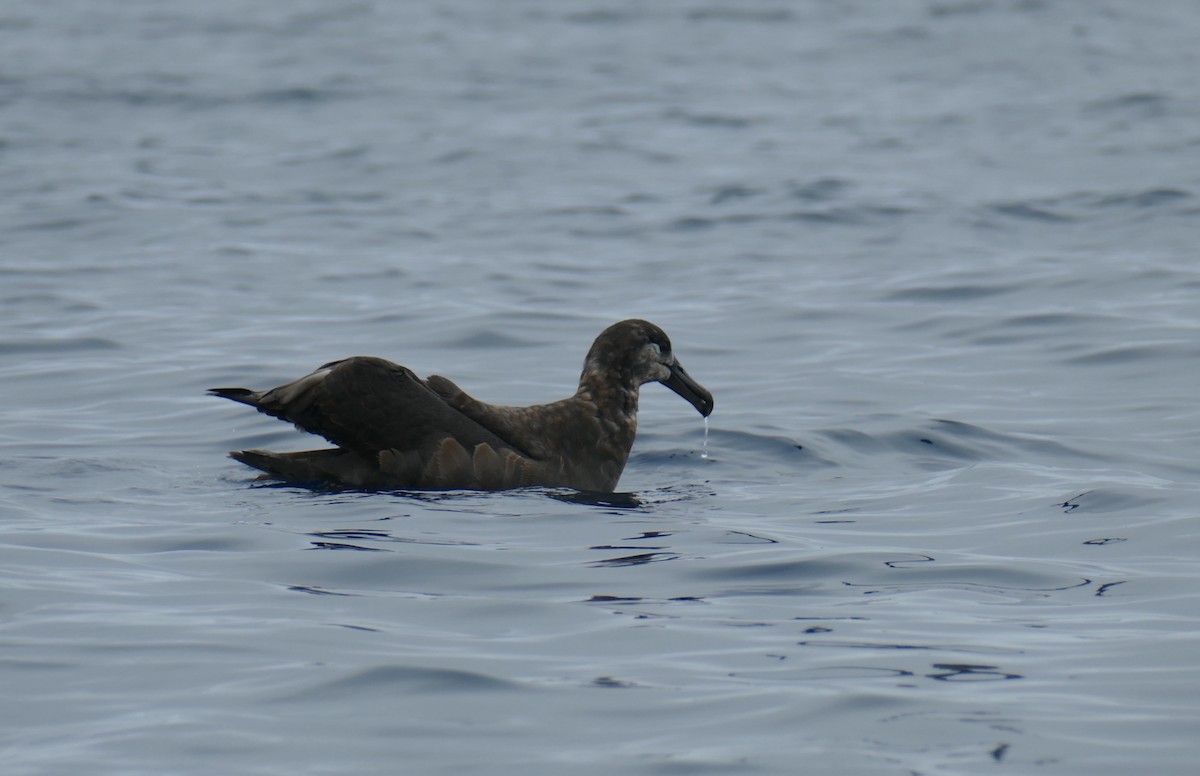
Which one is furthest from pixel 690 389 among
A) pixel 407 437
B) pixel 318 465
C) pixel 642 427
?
pixel 318 465

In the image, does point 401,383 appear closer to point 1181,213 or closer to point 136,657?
point 136,657

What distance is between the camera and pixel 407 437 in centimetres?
1066

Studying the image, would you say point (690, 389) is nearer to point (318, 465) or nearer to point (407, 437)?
point (407, 437)

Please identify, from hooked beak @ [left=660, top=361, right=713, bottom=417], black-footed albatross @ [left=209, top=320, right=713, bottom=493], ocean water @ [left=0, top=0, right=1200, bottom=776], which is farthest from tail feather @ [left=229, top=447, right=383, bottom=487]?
hooked beak @ [left=660, top=361, right=713, bottom=417]

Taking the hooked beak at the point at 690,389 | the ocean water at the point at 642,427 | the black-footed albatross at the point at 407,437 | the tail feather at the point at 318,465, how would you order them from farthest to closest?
the hooked beak at the point at 690,389
the tail feather at the point at 318,465
the black-footed albatross at the point at 407,437
the ocean water at the point at 642,427

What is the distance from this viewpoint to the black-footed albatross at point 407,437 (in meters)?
10.7

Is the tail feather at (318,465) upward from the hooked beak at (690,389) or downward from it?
downward

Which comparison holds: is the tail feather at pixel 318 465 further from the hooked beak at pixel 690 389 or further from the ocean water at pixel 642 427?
the hooked beak at pixel 690 389

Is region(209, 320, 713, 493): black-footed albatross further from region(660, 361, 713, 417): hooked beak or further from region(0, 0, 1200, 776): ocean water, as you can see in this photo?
region(660, 361, 713, 417): hooked beak

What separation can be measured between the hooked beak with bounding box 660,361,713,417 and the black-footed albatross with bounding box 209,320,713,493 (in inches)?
43.0

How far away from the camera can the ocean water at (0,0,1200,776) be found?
660 cm

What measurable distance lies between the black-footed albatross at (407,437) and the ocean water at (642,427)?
27 centimetres

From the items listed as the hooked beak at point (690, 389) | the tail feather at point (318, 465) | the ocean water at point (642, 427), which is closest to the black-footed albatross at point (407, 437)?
the tail feather at point (318, 465)

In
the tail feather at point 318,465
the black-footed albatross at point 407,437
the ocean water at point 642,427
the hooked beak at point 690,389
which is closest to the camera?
the ocean water at point 642,427
